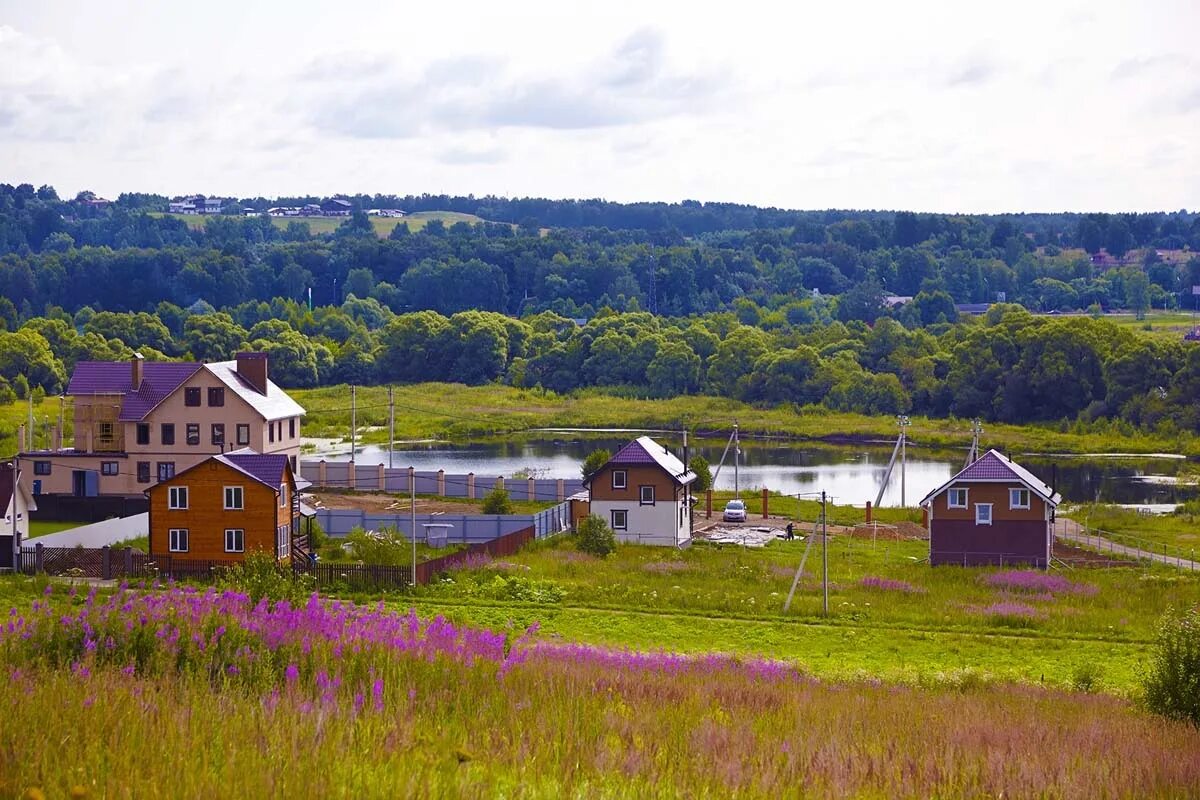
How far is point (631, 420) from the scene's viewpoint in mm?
107000

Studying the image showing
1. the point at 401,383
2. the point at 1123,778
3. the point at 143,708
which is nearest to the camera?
the point at 143,708

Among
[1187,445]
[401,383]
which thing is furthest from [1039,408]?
[401,383]

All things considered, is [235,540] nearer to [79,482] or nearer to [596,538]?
[596,538]

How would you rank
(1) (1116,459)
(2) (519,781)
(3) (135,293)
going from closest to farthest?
1. (2) (519,781)
2. (1) (1116,459)
3. (3) (135,293)

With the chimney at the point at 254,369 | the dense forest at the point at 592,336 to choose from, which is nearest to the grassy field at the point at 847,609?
the chimney at the point at 254,369

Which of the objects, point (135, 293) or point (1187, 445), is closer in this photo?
point (1187, 445)

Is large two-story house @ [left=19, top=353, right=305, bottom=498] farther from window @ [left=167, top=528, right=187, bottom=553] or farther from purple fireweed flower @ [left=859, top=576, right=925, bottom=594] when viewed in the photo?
purple fireweed flower @ [left=859, top=576, right=925, bottom=594]

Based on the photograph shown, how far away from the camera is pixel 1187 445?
91.1 meters

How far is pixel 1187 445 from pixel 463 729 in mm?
87909

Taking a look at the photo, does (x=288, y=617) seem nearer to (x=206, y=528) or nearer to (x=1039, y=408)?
(x=206, y=528)

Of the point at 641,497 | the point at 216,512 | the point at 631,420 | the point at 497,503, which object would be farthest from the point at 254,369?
the point at 631,420

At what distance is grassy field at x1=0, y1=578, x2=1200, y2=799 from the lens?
876cm

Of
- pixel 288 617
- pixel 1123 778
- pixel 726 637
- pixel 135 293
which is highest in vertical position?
pixel 135 293

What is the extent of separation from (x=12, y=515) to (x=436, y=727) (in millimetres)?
33916
